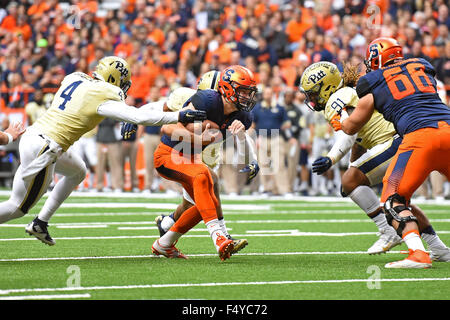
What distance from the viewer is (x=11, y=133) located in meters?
6.72

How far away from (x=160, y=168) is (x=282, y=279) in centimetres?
192

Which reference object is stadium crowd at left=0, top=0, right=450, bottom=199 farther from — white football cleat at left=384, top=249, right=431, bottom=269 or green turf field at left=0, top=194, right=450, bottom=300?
white football cleat at left=384, top=249, right=431, bottom=269

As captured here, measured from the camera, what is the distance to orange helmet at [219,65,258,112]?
6.92 meters

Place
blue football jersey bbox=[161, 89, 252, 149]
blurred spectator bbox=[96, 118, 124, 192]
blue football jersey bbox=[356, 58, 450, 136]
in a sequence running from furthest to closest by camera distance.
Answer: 1. blurred spectator bbox=[96, 118, 124, 192]
2. blue football jersey bbox=[161, 89, 252, 149]
3. blue football jersey bbox=[356, 58, 450, 136]

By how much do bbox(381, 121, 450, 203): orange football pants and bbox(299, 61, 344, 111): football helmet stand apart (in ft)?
4.77

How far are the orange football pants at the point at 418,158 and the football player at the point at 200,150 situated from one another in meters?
1.36

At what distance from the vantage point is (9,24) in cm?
2181

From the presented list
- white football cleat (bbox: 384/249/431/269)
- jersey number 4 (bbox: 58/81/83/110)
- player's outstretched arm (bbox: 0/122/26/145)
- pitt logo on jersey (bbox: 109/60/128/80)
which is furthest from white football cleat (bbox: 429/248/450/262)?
player's outstretched arm (bbox: 0/122/26/145)

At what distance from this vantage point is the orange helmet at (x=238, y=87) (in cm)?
692

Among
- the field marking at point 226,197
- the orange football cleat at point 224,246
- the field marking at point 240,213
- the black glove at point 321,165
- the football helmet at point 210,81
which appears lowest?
the orange football cleat at point 224,246

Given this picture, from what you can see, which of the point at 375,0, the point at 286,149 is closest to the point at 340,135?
the point at 286,149

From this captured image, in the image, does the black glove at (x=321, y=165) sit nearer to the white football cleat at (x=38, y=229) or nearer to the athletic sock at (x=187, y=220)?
the athletic sock at (x=187, y=220)

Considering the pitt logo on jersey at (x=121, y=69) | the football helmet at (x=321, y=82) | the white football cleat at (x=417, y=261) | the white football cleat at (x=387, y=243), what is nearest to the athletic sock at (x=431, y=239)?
the white football cleat at (x=387, y=243)
